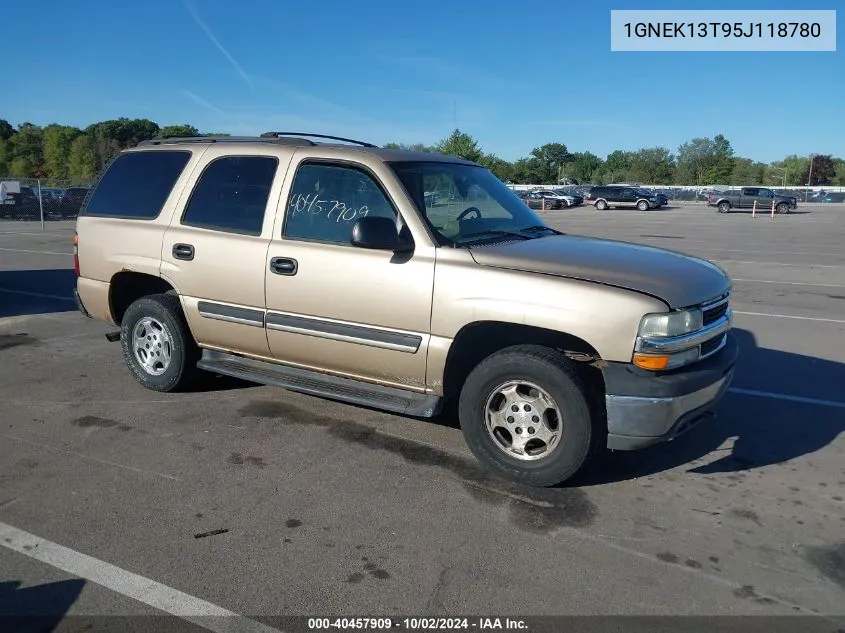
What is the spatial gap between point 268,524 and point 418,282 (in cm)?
163

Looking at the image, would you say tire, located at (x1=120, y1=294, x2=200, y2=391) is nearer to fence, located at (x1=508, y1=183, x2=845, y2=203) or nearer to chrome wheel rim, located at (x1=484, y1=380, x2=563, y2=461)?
chrome wheel rim, located at (x1=484, y1=380, x2=563, y2=461)

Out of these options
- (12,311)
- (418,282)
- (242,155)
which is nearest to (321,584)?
(418,282)

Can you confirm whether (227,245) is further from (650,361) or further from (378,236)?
(650,361)

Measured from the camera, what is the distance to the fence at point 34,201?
28.7m

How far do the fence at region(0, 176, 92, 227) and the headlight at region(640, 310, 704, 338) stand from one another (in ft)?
93.9

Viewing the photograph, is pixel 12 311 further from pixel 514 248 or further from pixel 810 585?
pixel 810 585

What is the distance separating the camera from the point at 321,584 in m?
3.04

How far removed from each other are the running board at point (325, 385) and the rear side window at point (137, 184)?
1303 mm

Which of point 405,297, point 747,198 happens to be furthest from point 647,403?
point 747,198

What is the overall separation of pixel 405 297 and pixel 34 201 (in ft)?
101

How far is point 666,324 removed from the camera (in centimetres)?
369

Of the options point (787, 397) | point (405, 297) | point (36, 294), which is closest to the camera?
point (405, 297)

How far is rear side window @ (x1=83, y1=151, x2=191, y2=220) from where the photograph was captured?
5523mm

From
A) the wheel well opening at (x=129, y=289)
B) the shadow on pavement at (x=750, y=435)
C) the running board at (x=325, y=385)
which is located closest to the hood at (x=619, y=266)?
the running board at (x=325, y=385)
